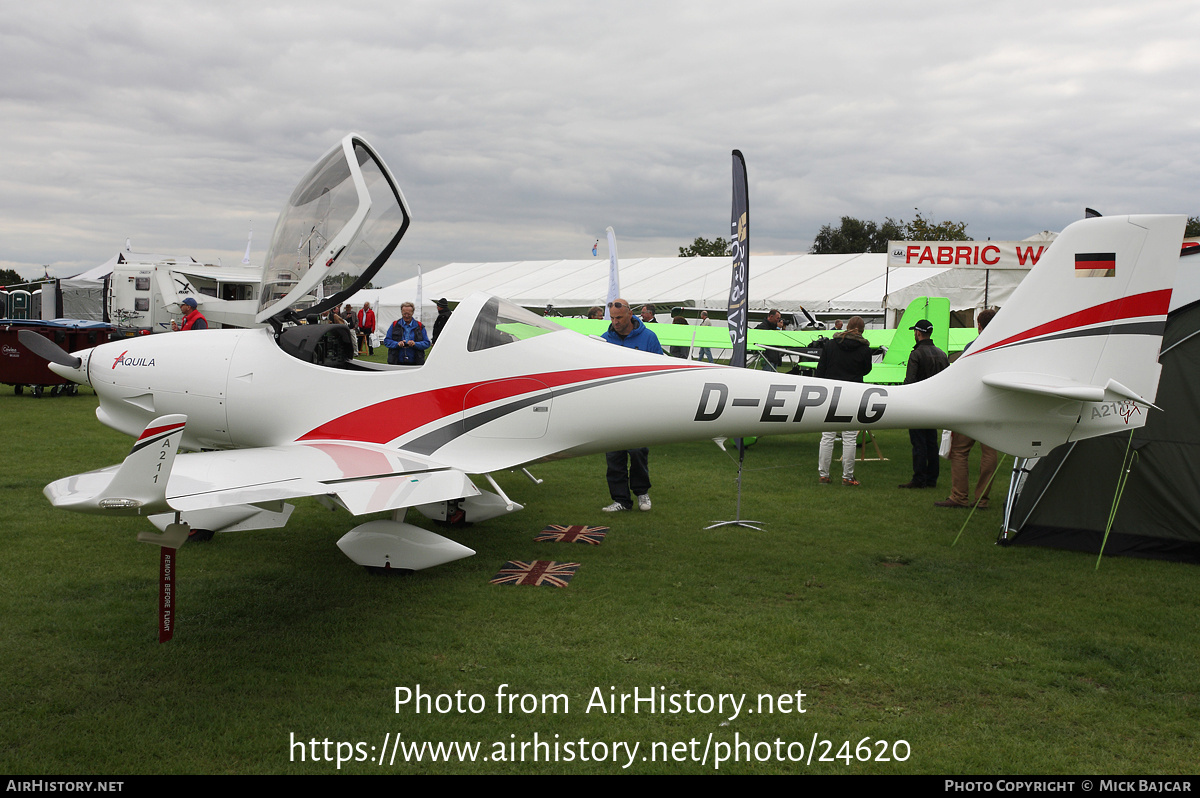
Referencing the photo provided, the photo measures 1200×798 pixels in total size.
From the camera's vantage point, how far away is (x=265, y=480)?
4.14 metres

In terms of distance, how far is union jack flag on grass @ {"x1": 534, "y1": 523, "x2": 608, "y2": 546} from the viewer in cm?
620

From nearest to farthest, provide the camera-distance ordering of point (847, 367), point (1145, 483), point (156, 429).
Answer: point (156, 429)
point (1145, 483)
point (847, 367)

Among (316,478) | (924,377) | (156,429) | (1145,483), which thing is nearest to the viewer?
(156,429)

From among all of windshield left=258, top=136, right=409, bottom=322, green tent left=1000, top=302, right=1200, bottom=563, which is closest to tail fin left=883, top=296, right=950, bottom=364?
green tent left=1000, top=302, right=1200, bottom=563

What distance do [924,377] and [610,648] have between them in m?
5.46

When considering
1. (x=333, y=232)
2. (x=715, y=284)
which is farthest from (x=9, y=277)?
(x=333, y=232)

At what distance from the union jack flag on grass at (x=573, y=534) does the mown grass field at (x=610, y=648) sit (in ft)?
0.54

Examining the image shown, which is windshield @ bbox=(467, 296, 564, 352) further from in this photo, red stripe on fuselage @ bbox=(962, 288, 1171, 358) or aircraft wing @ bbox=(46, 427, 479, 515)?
red stripe on fuselage @ bbox=(962, 288, 1171, 358)

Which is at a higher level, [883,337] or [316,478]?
[883,337]

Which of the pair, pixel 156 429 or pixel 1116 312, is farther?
pixel 1116 312

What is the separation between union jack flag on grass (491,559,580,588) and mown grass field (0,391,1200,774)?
0.43 ft

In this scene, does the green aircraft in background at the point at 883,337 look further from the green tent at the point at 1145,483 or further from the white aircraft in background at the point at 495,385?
the white aircraft in background at the point at 495,385

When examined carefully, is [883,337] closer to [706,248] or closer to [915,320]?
[915,320]
